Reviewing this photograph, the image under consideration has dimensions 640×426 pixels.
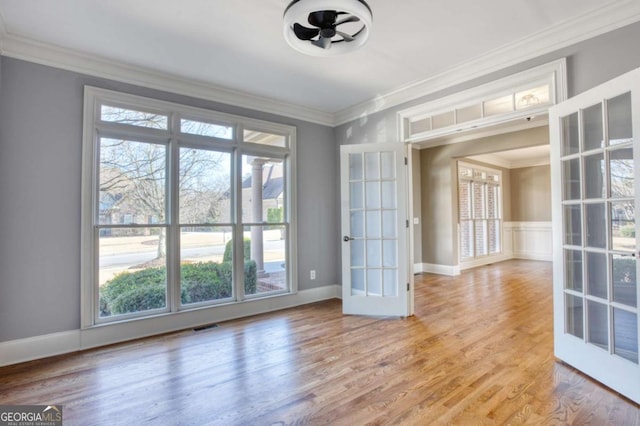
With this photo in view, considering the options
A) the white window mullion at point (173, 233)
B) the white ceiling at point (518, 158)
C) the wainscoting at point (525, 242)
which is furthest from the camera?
the wainscoting at point (525, 242)

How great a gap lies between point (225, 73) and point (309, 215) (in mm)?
2147

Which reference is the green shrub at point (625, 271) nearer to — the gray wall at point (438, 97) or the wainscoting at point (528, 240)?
the gray wall at point (438, 97)

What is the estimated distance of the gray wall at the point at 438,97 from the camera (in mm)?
2400

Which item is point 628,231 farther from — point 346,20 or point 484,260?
point 484,260

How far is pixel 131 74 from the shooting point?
10.8ft

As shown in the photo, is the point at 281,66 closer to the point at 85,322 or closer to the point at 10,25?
the point at 10,25

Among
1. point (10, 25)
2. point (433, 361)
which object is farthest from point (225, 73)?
point (433, 361)

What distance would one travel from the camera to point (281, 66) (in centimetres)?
331

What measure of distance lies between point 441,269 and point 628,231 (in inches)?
182

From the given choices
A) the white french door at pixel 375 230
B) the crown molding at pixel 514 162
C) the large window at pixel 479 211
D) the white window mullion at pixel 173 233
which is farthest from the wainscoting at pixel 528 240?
the white window mullion at pixel 173 233

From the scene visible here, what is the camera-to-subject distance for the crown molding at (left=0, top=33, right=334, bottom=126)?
2.79m

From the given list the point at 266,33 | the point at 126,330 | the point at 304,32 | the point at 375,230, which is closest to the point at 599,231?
the point at 375,230

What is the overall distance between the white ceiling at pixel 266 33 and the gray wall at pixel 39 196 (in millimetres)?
344

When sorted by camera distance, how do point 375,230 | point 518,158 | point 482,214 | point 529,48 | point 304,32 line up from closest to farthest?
point 304,32, point 529,48, point 375,230, point 482,214, point 518,158
